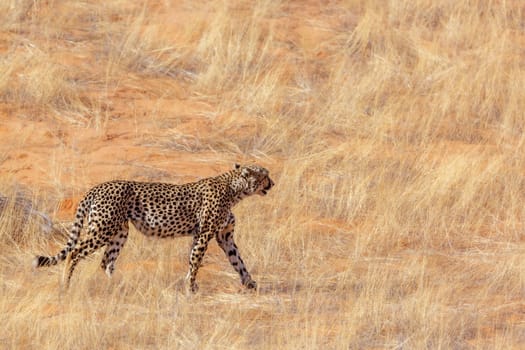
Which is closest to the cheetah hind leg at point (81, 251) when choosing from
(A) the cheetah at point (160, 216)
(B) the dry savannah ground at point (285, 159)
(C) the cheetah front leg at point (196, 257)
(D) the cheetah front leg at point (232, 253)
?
(A) the cheetah at point (160, 216)

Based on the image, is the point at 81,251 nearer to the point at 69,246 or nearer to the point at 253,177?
the point at 69,246

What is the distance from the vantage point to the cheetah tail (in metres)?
8.11

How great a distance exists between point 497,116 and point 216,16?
3.37 m

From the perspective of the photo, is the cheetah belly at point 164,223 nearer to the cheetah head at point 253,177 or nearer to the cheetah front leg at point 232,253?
the cheetah front leg at point 232,253

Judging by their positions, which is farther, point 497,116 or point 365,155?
point 497,116

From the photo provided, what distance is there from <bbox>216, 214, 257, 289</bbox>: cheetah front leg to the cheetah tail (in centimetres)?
94

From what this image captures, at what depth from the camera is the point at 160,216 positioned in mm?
8273

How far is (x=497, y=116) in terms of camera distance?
13.3m

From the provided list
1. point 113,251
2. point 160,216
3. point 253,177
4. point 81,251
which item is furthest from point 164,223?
point 253,177

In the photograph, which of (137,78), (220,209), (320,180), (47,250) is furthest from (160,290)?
(137,78)

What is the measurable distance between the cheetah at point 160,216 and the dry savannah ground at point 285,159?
0.59 ft

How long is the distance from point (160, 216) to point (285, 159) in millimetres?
3672

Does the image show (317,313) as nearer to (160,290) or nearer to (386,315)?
(386,315)

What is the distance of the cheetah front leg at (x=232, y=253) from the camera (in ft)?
27.7
